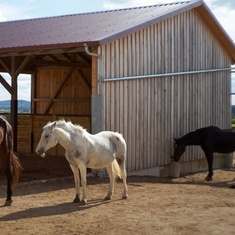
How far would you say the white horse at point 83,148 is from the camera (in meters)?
7.96

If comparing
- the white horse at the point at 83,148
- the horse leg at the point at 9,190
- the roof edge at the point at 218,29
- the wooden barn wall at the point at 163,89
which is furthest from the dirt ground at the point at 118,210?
the roof edge at the point at 218,29

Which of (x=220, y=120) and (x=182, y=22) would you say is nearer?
(x=182, y=22)

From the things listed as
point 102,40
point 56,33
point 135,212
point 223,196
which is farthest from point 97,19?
point 135,212

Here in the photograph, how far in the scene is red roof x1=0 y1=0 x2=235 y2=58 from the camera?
1145 centimetres

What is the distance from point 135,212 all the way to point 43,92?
12.2m

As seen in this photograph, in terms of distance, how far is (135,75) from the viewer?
12.6 m

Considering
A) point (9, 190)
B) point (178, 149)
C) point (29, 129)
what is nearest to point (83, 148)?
point (9, 190)

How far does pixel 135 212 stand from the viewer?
761 centimetres

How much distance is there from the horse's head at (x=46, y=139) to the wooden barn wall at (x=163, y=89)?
11.8 feet

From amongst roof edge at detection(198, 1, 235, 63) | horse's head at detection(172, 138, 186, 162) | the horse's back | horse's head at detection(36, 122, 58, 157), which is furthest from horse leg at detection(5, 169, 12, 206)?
roof edge at detection(198, 1, 235, 63)

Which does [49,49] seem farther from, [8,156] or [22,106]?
[22,106]

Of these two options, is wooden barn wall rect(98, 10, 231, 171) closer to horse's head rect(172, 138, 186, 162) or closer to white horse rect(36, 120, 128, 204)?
horse's head rect(172, 138, 186, 162)

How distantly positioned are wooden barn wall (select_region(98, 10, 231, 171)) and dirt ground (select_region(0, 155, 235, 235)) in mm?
1872

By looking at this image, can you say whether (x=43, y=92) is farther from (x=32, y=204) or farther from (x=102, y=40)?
(x=32, y=204)
